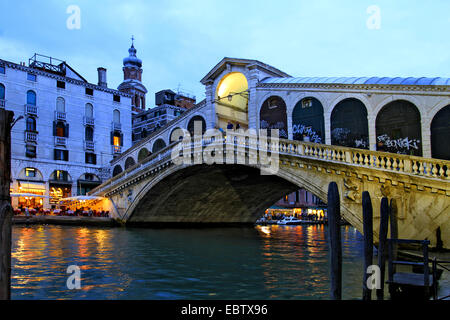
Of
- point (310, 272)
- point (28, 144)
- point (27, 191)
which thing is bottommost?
point (310, 272)

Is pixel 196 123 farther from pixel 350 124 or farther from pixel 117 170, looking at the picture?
pixel 117 170

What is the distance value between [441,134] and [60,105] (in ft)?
87.3

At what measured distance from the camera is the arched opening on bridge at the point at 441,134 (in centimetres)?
1353

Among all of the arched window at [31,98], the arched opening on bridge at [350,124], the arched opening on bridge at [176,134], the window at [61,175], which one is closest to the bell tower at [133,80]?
the window at [61,175]

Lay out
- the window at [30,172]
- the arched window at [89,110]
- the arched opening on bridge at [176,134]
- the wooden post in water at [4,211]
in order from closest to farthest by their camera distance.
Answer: the wooden post in water at [4,211] → the arched opening on bridge at [176,134] → the window at [30,172] → the arched window at [89,110]

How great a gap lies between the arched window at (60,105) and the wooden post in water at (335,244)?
2908cm

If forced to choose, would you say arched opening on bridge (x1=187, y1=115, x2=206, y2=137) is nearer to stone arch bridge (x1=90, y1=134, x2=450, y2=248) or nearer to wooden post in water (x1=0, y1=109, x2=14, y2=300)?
stone arch bridge (x1=90, y1=134, x2=450, y2=248)

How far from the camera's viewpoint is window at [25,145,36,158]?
29281mm

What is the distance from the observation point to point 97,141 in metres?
33.4

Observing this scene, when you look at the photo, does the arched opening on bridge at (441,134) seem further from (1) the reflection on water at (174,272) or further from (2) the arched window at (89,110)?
(2) the arched window at (89,110)
